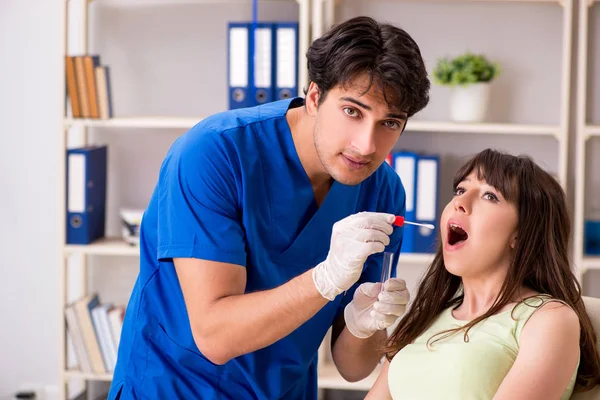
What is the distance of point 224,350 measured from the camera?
1.33 m

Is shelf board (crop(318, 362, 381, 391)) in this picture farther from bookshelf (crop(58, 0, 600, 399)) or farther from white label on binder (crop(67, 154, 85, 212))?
white label on binder (crop(67, 154, 85, 212))

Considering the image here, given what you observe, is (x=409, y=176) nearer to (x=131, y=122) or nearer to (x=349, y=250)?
(x=131, y=122)

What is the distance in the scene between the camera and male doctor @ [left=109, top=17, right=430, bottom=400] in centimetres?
130

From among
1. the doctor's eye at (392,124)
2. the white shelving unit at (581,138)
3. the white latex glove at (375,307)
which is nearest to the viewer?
the doctor's eye at (392,124)

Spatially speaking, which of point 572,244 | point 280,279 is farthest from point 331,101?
point 572,244

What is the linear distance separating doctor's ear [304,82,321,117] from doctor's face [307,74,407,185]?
4cm

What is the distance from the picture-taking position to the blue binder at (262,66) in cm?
262

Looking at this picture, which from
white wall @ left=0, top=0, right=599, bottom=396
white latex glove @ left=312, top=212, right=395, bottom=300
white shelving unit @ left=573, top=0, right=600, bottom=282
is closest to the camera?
white latex glove @ left=312, top=212, right=395, bottom=300

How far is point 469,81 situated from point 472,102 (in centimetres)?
7

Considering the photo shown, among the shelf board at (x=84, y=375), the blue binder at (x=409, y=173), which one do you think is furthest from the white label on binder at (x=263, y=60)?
the shelf board at (x=84, y=375)

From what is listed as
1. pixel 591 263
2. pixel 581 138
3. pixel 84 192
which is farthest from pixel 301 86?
pixel 591 263

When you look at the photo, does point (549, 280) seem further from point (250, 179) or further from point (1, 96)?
point (1, 96)

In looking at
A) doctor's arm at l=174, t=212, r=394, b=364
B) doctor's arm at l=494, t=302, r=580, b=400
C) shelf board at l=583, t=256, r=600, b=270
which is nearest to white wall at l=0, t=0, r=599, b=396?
shelf board at l=583, t=256, r=600, b=270

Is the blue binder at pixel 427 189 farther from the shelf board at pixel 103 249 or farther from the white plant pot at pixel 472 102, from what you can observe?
the shelf board at pixel 103 249
